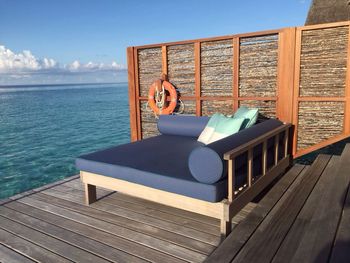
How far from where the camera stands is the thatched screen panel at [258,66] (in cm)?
293

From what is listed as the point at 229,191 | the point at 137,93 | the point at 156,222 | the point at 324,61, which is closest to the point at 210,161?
the point at 229,191

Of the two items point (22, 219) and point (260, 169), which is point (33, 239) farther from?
point (260, 169)

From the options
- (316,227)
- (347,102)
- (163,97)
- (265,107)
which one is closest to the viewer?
(316,227)

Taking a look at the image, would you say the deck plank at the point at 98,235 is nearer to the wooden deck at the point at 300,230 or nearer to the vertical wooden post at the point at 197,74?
the wooden deck at the point at 300,230

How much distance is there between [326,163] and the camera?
8.70ft

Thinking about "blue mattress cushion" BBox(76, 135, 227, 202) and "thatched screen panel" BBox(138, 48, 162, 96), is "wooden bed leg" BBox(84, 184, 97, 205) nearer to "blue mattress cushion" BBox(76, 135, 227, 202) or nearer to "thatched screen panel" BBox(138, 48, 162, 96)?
"blue mattress cushion" BBox(76, 135, 227, 202)

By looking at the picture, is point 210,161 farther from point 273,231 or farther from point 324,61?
point 324,61

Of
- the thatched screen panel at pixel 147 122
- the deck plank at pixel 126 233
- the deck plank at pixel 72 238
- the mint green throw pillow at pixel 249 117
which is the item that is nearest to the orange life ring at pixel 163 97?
the thatched screen panel at pixel 147 122

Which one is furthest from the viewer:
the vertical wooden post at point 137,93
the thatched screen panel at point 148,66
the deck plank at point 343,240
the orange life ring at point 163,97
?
the vertical wooden post at point 137,93

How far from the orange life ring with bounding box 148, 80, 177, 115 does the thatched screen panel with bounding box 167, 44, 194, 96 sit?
0.11 metres

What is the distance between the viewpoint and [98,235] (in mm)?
1913

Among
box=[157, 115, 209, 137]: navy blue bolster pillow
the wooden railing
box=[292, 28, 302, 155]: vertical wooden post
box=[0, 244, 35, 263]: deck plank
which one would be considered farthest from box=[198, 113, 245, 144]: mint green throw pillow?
box=[0, 244, 35, 263]: deck plank

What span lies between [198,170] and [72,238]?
38.3 inches

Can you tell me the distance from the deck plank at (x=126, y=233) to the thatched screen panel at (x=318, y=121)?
1.88m
